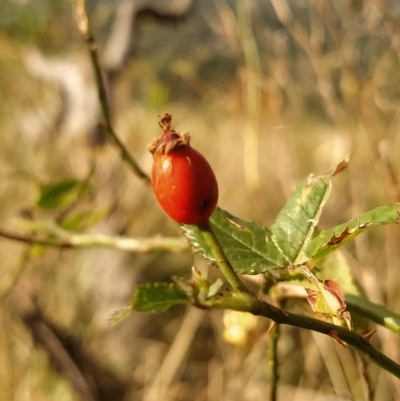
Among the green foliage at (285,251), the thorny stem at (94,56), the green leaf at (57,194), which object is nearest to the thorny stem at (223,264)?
the green foliage at (285,251)

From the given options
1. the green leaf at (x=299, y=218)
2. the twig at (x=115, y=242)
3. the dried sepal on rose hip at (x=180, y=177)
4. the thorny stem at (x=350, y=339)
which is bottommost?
the thorny stem at (x=350, y=339)

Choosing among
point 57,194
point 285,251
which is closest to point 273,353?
point 285,251

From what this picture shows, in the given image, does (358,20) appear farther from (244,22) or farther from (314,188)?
(314,188)

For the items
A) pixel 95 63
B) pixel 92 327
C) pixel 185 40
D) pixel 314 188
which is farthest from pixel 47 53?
pixel 314 188

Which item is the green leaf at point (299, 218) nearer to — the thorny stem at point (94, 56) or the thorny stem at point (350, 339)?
the thorny stem at point (350, 339)

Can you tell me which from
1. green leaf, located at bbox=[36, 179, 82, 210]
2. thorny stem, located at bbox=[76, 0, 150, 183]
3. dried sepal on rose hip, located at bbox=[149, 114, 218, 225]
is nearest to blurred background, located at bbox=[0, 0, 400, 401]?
green leaf, located at bbox=[36, 179, 82, 210]

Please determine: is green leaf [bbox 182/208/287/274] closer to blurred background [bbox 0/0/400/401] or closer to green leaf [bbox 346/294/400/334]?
green leaf [bbox 346/294/400/334]
